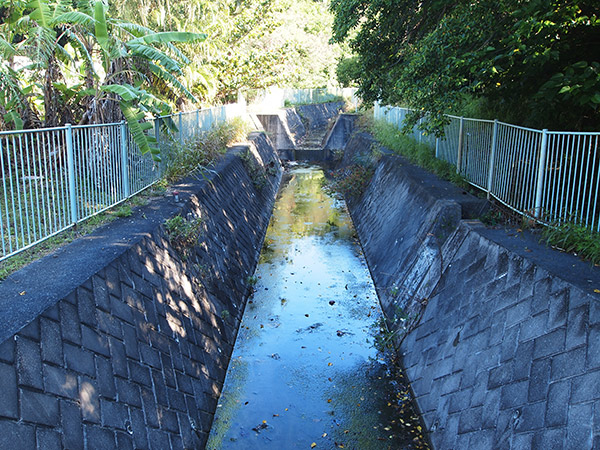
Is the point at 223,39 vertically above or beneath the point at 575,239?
above

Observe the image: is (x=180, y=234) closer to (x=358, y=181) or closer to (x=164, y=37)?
(x=164, y=37)

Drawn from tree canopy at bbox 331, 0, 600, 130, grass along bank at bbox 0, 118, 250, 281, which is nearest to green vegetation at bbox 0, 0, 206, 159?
grass along bank at bbox 0, 118, 250, 281

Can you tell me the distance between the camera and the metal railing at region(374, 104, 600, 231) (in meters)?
6.29

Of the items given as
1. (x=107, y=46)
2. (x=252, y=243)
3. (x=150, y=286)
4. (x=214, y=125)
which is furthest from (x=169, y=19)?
(x=150, y=286)

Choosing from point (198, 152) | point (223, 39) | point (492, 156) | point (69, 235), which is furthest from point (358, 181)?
point (69, 235)

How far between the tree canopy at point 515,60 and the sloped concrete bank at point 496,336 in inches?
76.4

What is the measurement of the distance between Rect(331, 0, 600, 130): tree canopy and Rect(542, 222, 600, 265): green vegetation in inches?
63.1

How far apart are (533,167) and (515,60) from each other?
1556 millimetres

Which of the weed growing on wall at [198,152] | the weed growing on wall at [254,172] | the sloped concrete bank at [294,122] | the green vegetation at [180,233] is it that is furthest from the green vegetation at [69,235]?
the sloped concrete bank at [294,122]

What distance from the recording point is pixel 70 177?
687cm

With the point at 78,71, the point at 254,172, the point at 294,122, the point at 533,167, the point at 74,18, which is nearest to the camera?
the point at 533,167

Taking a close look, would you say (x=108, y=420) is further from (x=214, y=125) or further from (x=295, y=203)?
(x=295, y=203)

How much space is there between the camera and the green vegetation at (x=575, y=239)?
5.53 m

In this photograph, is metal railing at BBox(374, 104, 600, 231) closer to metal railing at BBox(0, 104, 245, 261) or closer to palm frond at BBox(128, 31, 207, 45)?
metal railing at BBox(0, 104, 245, 261)
